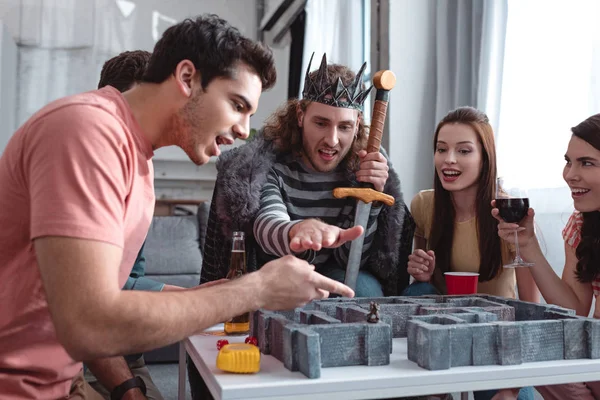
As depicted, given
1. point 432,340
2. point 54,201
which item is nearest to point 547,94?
point 432,340

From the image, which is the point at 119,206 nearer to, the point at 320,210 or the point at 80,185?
the point at 80,185

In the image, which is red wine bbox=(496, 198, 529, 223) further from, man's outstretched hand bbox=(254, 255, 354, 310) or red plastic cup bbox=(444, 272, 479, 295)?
man's outstretched hand bbox=(254, 255, 354, 310)

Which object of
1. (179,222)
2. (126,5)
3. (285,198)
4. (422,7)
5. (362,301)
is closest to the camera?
(362,301)

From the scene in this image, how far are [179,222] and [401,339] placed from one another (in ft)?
10.2

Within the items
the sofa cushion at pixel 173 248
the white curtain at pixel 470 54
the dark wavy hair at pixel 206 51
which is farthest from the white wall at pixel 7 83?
the dark wavy hair at pixel 206 51

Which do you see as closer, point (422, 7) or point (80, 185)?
point (80, 185)

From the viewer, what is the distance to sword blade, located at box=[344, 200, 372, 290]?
1.74m

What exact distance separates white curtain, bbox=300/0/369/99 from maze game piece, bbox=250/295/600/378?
326cm

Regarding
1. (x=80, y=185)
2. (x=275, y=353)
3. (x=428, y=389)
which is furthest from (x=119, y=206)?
(x=428, y=389)

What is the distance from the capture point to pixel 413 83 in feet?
10.6

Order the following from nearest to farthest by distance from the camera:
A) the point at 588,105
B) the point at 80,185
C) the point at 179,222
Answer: the point at 80,185 < the point at 588,105 < the point at 179,222

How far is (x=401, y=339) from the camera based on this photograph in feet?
3.81

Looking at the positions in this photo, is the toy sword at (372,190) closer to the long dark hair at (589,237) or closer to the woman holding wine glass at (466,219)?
the woman holding wine glass at (466,219)

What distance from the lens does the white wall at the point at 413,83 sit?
127 inches
